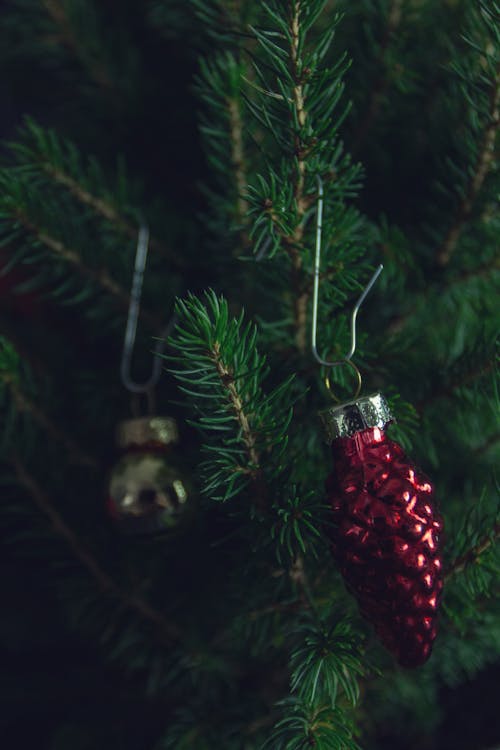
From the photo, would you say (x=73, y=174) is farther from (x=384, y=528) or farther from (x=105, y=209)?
(x=384, y=528)

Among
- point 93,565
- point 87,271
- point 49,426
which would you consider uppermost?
point 87,271

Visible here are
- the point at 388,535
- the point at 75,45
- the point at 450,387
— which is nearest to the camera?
the point at 388,535

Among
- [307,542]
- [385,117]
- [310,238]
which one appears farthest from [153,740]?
[385,117]

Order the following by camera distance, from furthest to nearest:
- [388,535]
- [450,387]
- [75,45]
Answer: [75,45], [450,387], [388,535]

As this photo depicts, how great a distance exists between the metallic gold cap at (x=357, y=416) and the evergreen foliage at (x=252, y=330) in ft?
0.10

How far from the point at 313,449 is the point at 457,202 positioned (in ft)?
0.69

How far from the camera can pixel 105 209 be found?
527 millimetres

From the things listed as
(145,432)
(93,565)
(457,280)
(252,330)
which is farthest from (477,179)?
(93,565)

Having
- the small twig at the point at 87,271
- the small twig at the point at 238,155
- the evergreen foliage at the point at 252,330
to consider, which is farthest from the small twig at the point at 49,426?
the small twig at the point at 238,155

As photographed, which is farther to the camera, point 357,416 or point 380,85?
point 380,85

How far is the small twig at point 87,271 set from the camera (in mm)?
482

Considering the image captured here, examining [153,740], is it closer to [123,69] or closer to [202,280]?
[202,280]

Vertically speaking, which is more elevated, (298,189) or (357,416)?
(298,189)

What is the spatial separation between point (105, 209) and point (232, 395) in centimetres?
24
